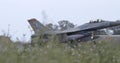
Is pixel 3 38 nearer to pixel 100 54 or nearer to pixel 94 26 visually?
pixel 100 54

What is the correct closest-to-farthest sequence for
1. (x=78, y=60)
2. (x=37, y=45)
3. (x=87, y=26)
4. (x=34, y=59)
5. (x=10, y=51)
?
(x=34, y=59), (x=10, y=51), (x=78, y=60), (x=37, y=45), (x=87, y=26)

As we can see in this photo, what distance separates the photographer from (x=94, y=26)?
99.6 feet

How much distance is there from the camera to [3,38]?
4.19 m

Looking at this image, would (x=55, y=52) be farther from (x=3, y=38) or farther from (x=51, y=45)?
(x=3, y=38)

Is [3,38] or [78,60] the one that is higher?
[3,38]

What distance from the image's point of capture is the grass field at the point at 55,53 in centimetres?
347

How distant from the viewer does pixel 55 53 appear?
3699 millimetres

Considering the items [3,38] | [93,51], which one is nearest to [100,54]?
[93,51]

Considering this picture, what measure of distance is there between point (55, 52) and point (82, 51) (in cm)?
90

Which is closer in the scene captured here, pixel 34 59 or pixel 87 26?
pixel 34 59

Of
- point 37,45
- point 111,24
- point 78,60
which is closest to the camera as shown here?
point 78,60

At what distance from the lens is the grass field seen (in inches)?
137

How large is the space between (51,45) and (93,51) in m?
0.80

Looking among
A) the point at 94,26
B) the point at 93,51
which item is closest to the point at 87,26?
the point at 94,26
